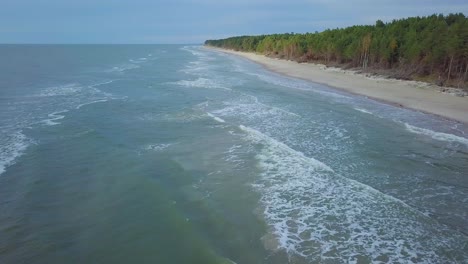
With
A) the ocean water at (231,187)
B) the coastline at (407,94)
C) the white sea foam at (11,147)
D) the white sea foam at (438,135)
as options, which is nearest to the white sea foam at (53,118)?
the ocean water at (231,187)

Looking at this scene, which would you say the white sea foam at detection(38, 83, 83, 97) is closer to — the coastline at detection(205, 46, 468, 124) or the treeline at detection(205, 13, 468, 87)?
the coastline at detection(205, 46, 468, 124)

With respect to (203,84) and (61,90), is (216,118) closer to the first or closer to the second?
(203,84)

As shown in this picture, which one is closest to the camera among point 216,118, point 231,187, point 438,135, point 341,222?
point 341,222

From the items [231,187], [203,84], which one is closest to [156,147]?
[231,187]

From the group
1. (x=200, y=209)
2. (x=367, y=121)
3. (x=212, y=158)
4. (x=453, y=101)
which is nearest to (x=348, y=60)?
(x=453, y=101)

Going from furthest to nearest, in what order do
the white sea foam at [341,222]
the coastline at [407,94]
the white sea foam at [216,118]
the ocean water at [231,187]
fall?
1. the coastline at [407,94]
2. the white sea foam at [216,118]
3. the ocean water at [231,187]
4. the white sea foam at [341,222]

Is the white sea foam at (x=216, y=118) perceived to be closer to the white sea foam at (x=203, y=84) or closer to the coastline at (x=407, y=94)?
the white sea foam at (x=203, y=84)
